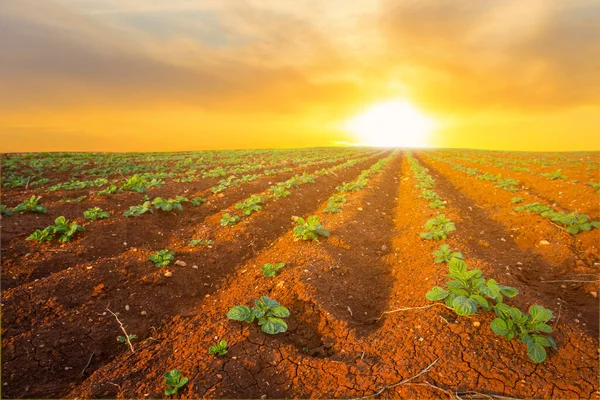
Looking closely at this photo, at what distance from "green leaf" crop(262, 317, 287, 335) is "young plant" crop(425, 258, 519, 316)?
1.85m

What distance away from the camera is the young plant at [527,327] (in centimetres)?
339

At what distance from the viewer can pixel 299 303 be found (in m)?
4.38

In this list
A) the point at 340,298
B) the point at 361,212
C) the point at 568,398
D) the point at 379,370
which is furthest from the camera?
the point at 361,212

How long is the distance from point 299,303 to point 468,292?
2.18m

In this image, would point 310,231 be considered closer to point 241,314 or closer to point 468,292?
point 241,314

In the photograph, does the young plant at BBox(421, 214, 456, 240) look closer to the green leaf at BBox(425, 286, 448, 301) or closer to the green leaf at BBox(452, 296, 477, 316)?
the green leaf at BBox(425, 286, 448, 301)

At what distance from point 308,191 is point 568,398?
9681 millimetres

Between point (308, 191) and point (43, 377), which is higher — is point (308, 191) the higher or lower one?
the higher one

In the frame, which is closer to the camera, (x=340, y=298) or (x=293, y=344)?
(x=293, y=344)

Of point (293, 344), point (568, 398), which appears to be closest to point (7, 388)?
point (293, 344)

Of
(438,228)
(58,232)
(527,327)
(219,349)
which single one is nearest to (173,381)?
(219,349)

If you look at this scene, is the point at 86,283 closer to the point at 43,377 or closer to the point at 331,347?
the point at 43,377

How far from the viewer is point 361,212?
30.1 feet

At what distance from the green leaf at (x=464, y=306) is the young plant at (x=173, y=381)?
2976 mm
